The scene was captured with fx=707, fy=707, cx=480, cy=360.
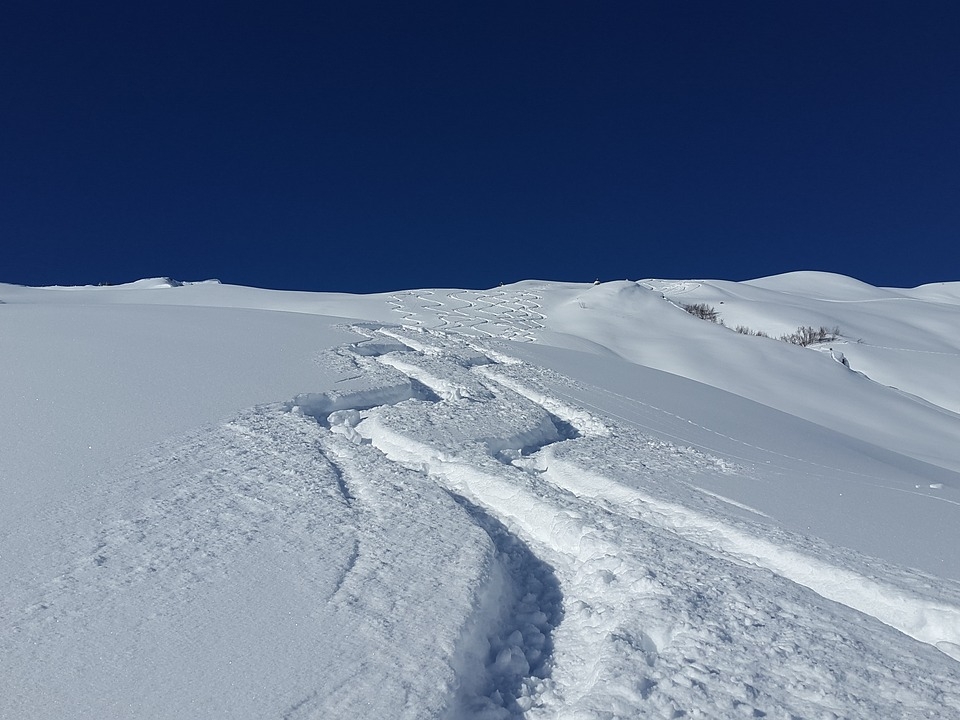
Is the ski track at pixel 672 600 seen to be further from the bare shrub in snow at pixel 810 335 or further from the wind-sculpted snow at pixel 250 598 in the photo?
the bare shrub in snow at pixel 810 335

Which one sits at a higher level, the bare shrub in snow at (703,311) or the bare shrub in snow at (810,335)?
the bare shrub in snow at (703,311)

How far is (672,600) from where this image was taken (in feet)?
9.48

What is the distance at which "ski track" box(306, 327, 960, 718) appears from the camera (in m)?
2.36

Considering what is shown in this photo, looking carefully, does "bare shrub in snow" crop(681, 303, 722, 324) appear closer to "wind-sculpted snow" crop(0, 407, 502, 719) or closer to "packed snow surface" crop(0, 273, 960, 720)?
"packed snow surface" crop(0, 273, 960, 720)

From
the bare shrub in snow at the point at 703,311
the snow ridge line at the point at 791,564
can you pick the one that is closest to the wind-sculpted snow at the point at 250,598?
the snow ridge line at the point at 791,564

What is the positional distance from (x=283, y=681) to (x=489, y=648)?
2.70ft

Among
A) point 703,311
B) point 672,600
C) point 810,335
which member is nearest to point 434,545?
point 672,600

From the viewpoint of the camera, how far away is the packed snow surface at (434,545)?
7.51 feet

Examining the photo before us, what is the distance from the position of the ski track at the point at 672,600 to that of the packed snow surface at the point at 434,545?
14mm

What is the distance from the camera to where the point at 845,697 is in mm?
2338

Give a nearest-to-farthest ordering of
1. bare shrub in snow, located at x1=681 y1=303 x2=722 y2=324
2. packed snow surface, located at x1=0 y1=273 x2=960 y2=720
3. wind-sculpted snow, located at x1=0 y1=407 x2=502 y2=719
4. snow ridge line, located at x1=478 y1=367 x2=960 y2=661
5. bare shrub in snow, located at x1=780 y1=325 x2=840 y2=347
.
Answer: wind-sculpted snow, located at x1=0 y1=407 x2=502 y2=719
packed snow surface, located at x1=0 y1=273 x2=960 y2=720
snow ridge line, located at x1=478 y1=367 x2=960 y2=661
bare shrub in snow, located at x1=780 y1=325 x2=840 y2=347
bare shrub in snow, located at x1=681 y1=303 x2=722 y2=324

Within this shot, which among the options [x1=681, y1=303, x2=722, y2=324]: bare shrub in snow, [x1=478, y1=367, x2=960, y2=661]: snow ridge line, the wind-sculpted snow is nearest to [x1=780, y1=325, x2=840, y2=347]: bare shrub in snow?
[x1=681, y1=303, x2=722, y2=324]: bare shrub in snow

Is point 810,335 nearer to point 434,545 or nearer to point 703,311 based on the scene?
point 703,311

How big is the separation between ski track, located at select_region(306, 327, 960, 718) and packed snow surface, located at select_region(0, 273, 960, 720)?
1cm
